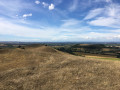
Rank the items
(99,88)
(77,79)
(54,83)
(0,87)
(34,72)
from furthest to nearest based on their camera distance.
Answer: (34,72)
(77,79)
(54,83)
(99,88)
(0,87)

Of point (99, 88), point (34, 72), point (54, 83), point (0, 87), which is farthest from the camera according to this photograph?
point (34, 72)

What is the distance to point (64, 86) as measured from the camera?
1065 cm

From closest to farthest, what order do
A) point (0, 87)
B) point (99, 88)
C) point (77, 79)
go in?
point (0, 87), point (99, 88), point (77, 79)

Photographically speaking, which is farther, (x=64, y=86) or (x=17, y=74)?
(x=17, y=74)

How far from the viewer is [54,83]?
1122cm

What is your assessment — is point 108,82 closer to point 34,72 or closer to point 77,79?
point 77,79

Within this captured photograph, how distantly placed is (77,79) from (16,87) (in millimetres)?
7237

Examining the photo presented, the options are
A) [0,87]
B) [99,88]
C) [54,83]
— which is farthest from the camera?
[54,83]

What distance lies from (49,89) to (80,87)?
3.42 meters

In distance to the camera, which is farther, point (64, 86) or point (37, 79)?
point (37, 79)

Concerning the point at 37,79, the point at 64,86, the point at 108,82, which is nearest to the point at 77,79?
the point at 64,86

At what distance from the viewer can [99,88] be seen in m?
10.3

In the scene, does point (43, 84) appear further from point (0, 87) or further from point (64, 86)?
point (0, 87)

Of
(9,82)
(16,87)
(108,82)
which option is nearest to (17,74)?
(9,82)
